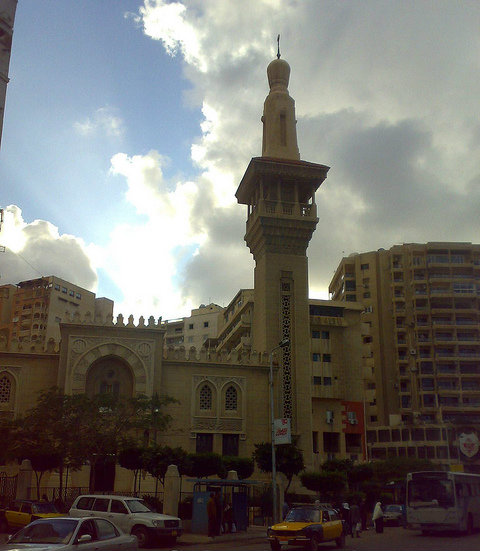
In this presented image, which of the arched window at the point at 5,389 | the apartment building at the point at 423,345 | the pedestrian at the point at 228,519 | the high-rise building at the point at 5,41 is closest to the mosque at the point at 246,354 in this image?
the arched window at the point at 5,389

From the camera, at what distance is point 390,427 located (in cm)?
6925

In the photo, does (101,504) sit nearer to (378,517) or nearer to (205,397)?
(378,517)

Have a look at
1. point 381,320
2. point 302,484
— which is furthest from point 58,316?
point 302,484

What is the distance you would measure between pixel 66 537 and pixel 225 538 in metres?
13.4

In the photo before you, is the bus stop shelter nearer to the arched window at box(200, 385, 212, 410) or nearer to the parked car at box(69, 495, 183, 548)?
the parked car at box(69, 495, 183, 548)

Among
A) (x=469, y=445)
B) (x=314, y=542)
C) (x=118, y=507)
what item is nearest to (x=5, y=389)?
(x=118, y=507)

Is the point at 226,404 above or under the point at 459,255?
under

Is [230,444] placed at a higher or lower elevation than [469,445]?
lower

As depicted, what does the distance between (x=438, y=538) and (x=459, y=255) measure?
2280 inches


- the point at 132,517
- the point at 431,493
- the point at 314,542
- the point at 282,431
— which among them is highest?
the point at 282,431

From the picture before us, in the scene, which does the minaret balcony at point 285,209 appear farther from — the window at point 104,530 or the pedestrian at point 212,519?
the window at point 104,530

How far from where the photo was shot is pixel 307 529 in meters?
18.4

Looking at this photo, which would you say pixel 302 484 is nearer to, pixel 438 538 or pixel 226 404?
pixel 226 404

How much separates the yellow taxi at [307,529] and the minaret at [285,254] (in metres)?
19.0
